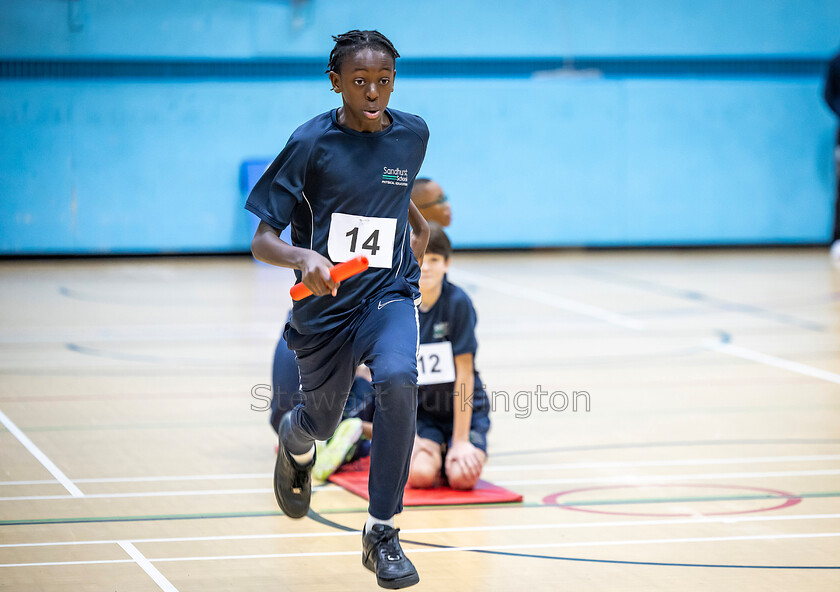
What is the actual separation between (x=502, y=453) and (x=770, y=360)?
111 inches

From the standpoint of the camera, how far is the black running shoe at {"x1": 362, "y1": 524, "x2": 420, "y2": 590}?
290cm

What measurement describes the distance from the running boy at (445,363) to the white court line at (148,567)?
1.14 meters

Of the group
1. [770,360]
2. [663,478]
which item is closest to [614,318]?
[770,360]

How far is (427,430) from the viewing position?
14.6 feet

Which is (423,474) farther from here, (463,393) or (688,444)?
(688,444)

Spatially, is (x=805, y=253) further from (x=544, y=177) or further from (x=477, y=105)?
(x=477, y=105)

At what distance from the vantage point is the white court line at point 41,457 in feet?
13.7

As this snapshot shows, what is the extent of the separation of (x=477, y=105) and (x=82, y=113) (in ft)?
14.9

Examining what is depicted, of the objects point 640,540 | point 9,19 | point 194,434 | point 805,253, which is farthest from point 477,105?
point 640,540

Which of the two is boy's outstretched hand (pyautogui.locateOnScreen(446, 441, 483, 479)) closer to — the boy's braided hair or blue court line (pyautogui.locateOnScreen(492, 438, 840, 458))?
blue court line (pyautogui.locateOnScreen(492, 438, 840, 458))

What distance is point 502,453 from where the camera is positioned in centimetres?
478

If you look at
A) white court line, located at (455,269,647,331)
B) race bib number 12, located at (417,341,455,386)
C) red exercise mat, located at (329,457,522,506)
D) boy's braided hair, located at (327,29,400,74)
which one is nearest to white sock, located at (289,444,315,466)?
red exercise mat, located at (329,457,522,506)

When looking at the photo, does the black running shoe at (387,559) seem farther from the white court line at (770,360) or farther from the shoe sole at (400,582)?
the white court line at (770,360)

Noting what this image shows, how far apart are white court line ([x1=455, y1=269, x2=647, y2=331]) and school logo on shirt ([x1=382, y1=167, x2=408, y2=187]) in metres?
5.16
